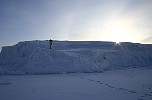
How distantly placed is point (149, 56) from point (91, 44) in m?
8.06

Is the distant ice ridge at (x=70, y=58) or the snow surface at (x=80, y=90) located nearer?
the snow surface at (x=80, y=90)

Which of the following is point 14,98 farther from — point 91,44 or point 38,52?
point 91,44

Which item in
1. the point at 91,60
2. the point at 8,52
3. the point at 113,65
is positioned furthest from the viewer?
the point at 8,52

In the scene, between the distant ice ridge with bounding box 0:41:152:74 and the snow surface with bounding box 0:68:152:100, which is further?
the distant ice ridge with bounding box 0:41:152:74

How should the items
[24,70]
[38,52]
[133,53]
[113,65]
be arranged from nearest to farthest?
[24,70] → [38,52] → [113,65] → [133,53]

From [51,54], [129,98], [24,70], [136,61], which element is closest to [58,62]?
[51,54]

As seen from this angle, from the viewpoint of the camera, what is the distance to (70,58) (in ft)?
53.1

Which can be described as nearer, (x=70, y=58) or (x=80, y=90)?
(x=80, y=90)

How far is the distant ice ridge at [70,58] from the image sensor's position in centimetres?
1530

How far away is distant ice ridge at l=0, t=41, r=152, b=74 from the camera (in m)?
15.3

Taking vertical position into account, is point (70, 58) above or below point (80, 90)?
above

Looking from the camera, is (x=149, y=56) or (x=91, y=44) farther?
(x=91, y=44)

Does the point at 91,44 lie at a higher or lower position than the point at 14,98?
higher

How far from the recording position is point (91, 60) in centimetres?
1719
